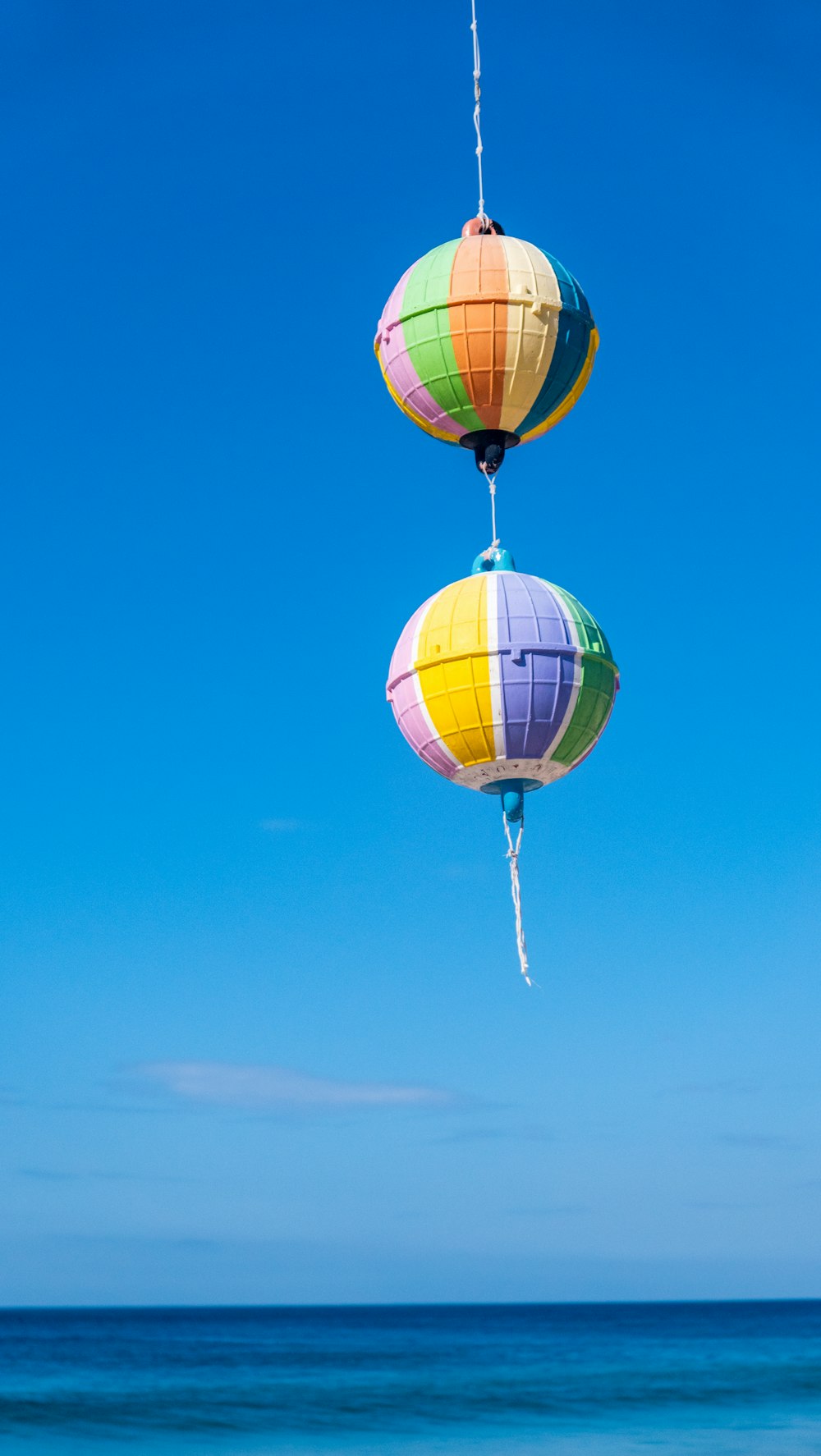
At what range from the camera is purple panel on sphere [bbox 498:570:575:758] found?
32.8ft

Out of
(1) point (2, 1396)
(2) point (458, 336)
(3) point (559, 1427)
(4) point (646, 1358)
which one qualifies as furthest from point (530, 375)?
(4) point (646, 1358)

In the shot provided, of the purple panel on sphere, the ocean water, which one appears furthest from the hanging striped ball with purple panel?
the ocean water

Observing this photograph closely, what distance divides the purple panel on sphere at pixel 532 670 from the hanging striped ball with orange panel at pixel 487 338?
1.25 meters

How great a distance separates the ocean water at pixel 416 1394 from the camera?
3047 cm

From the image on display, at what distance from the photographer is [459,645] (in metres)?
10.1

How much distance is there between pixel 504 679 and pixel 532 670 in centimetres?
17

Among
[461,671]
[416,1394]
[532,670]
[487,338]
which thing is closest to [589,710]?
[532,670]

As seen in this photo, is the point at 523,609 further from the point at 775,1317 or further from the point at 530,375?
the point at 775,1317

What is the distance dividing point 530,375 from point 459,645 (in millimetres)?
1753

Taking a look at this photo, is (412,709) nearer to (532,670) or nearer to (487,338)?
(532,670)

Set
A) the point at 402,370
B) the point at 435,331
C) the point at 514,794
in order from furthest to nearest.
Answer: the point at 402,370, the point at 514,794, the point at 435,331

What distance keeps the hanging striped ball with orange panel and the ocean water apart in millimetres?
22554

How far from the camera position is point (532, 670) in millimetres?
10023

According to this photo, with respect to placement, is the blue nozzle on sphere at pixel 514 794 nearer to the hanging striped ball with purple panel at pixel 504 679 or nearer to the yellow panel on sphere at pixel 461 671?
the hanging striped ball with purple panel at pixel 504 679
